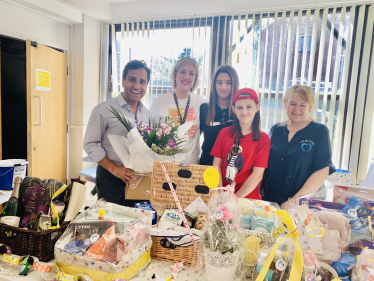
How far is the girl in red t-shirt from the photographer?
86.9 inches

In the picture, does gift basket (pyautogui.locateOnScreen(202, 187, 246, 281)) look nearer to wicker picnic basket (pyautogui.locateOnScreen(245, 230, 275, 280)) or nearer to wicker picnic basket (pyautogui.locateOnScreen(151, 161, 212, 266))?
wicker picnic basket (pyautogui.locateOnScreen(245, 230, 275, 280))

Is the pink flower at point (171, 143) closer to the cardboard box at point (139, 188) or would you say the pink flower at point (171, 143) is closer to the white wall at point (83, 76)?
the cardboard box at point (139, 188)

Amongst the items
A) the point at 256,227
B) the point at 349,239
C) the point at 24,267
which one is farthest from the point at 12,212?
the point at 349,239

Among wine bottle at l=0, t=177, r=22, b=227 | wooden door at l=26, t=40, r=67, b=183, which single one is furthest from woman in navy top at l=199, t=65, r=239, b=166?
wooden door at l=26, t=40, r=67, b=183

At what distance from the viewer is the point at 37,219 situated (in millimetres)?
1228

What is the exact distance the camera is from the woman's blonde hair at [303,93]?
2.33 meters

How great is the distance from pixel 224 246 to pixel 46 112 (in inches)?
118

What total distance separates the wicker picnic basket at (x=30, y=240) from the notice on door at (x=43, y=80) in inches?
91.0

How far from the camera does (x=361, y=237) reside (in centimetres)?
103

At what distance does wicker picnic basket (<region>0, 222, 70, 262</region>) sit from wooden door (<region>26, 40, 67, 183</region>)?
6.55 feet

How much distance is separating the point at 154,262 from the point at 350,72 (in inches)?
90.2

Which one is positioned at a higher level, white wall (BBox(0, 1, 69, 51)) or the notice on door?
white wall (BBox(0, 1, 69, 51))

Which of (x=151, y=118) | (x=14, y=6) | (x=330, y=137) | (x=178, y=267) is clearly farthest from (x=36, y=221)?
(x=14, y=6)

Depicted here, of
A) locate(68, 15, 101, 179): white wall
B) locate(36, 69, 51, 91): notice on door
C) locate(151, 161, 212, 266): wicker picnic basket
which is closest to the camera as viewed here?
locate(151, 161, 212, 266): wicker picnic basket
